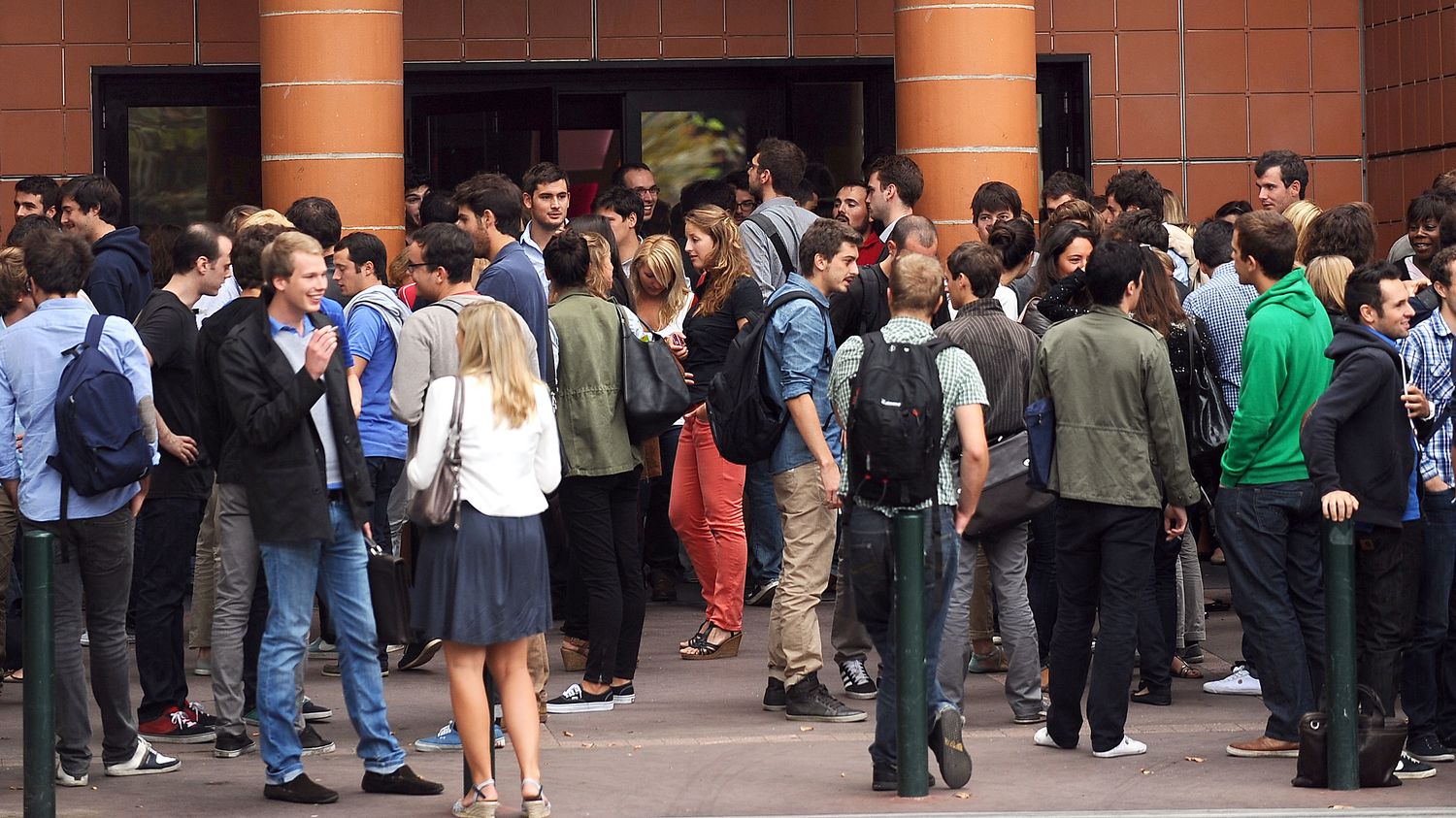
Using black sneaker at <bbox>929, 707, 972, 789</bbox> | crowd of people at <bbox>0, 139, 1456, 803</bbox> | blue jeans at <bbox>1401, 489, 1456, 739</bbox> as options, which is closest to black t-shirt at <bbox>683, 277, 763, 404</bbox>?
crowd of people at <bbox>0, 139, 1456, 803</bbox>

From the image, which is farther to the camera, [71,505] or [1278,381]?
[1278,381]

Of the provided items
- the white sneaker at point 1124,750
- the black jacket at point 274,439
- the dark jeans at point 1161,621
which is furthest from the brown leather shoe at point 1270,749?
the black jacket at point 274,439

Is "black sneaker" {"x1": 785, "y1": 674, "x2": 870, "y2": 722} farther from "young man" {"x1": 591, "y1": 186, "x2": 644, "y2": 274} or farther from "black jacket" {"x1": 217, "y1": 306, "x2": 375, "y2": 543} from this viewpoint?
"young man" {"x1": 591, "y1": 186, "x2": 644, "y2": 274}

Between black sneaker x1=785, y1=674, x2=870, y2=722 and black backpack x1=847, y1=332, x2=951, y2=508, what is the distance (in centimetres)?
148

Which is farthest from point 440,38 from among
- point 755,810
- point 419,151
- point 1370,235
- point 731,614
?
point 755,810

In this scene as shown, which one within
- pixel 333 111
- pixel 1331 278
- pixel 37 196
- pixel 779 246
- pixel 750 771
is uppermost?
pixel 333 111

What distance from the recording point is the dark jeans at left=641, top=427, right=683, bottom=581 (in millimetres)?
10828

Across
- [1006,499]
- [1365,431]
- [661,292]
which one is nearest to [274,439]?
[1006,499]

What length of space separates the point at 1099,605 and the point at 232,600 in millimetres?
3144

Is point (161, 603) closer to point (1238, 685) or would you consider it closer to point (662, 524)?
point (662, 524)

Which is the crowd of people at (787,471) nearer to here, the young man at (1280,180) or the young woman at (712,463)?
the young woman at (712,463)

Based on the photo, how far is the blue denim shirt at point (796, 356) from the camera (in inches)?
302

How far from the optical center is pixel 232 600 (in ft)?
23.1

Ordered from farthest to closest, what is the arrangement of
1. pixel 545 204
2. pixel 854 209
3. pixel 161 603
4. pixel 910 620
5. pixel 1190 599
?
pixel 854 209
pixel 545 204
pixel 1190 599
pixel 161 603
pixel 910 620
